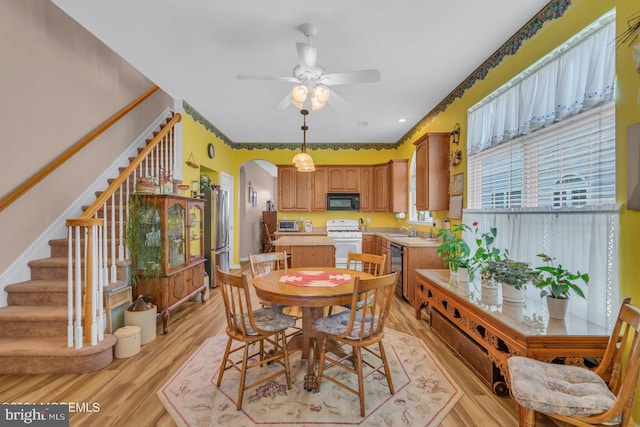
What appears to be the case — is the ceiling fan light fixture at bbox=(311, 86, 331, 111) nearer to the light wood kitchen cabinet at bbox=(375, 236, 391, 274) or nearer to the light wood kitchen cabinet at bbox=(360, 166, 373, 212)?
the light wood kitchen cabinet at bbox=(375, 236, 391, 274)

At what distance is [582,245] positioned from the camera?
5.96 ft

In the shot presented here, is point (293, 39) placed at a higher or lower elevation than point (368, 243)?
higher

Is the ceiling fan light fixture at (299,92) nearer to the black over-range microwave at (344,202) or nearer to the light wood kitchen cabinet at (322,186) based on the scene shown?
the light wood kitchen cabinet at (322,186)

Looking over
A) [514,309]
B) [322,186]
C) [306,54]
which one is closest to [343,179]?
[322,186]

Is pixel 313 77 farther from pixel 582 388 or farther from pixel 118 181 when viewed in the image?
pixel 582 388

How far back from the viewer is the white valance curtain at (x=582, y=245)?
1.65 metres

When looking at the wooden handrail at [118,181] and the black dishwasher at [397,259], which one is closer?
the wooden handrail at [118,181]

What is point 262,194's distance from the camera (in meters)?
9.63

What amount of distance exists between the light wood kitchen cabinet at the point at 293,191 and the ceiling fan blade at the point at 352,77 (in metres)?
3.78

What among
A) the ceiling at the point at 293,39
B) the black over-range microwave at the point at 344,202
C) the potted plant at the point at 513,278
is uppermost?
the ceiling at the point at 293,39

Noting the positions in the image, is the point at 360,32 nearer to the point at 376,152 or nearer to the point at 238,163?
the point at 376,152

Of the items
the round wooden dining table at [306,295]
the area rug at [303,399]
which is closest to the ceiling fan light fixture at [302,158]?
the round wooden dining table at [306,295]

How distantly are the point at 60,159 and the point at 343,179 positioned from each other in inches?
181

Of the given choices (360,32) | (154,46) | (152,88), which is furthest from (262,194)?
(360,32)
